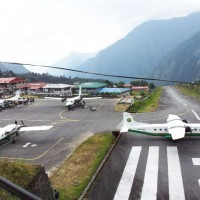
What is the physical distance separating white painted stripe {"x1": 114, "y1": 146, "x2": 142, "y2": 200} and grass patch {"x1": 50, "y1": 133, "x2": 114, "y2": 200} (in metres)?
3.58

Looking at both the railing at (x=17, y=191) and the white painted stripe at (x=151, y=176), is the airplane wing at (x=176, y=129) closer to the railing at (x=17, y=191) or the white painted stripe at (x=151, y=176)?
the white painted stripe at (x=151, y=176)

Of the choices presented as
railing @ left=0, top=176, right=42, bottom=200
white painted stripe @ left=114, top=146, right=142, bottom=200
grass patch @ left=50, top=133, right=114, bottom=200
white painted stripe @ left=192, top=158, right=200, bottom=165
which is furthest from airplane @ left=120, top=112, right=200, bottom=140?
railing @ left=0, top=176, right=42, bottom=200

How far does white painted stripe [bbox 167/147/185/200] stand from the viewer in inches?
1021

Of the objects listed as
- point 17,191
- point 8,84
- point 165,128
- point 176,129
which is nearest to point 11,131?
point 165,128

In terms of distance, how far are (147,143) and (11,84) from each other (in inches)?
4351

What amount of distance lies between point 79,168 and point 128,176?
6.20m

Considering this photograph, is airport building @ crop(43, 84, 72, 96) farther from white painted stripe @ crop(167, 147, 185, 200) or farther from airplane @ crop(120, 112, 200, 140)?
white painted stripe @ crop(167, 147, 185, 200)

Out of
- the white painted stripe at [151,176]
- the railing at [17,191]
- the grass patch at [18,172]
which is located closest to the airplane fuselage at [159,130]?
the white painted stripe at [151,176]

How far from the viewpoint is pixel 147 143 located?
1665 inches

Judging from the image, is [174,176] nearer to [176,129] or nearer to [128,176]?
[128,176]

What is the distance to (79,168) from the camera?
108 ft

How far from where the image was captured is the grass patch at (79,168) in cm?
2781

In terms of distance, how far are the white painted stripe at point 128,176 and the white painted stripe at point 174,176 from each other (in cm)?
409

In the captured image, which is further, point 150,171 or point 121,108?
point 121,108
